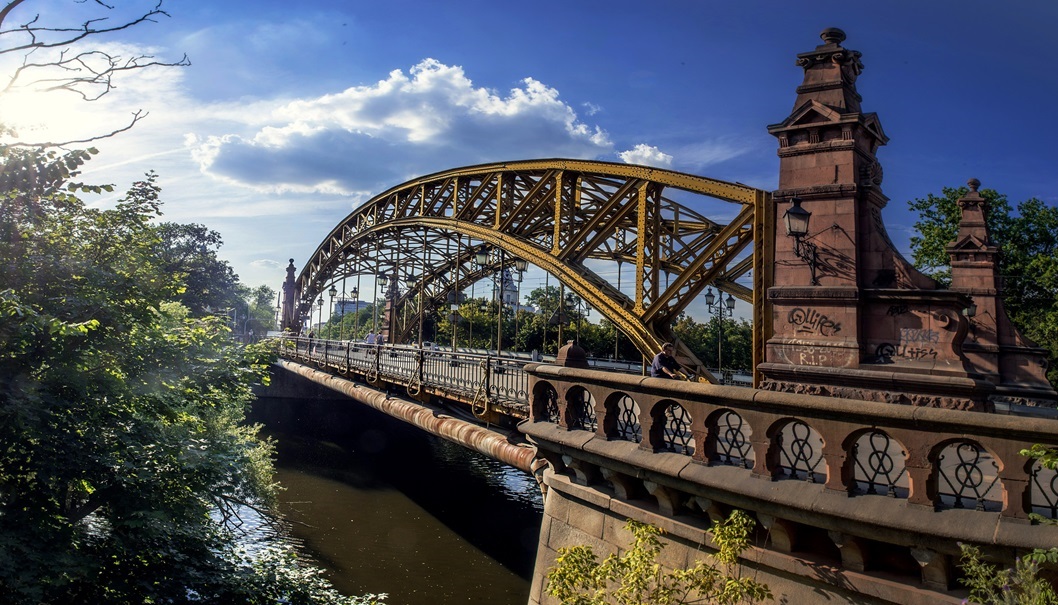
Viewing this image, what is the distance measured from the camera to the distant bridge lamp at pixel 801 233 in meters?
9.42

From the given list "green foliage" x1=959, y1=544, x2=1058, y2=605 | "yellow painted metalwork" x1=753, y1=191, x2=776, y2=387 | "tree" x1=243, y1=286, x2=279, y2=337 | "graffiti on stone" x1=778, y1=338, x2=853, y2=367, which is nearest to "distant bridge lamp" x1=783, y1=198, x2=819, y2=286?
"graffiti on stone" x1=778, y1=338, x2=853, y2=367

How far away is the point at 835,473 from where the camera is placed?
507 cm

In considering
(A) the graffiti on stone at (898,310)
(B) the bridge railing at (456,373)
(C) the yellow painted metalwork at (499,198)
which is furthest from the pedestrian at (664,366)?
(C) the yellow painted metalwork at (499,198)

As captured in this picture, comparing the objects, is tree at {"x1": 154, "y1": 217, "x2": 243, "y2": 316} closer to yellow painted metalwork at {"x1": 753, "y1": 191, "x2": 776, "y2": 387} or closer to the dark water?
the dark water

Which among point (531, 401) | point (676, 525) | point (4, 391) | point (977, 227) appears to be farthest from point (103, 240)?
point (977, 227)

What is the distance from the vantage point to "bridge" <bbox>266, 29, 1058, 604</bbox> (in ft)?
15.4

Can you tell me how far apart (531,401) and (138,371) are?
19.7 feet

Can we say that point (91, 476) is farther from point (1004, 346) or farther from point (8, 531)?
point (1004, 346)

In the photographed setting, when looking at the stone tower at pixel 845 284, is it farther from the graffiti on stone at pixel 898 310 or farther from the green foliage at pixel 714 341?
the green foliage at pixel 714 341

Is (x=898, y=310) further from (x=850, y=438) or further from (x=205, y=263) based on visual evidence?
(x=205, y=263)

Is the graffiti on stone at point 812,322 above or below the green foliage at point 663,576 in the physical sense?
above

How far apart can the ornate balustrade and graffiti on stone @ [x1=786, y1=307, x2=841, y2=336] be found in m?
2.62

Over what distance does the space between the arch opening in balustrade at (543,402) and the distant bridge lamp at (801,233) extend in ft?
13.4

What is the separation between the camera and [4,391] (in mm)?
8055
